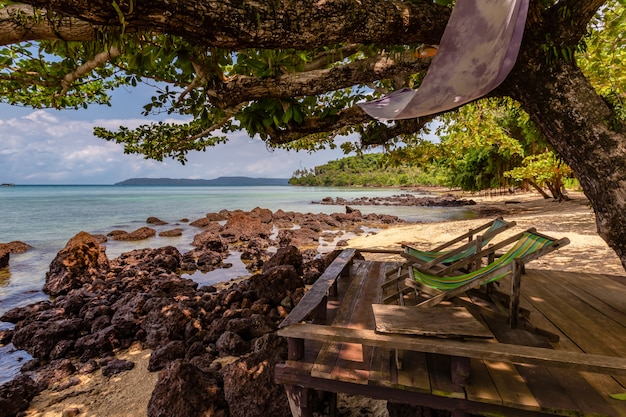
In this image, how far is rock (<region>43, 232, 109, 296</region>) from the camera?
7.73 meters

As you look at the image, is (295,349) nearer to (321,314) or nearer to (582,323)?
(321,314)

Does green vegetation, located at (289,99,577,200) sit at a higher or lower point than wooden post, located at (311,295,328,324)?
higher

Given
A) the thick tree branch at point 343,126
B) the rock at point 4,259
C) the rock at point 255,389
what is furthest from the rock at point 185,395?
the rock at point 4,259

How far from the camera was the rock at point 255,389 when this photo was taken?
9.21 ft

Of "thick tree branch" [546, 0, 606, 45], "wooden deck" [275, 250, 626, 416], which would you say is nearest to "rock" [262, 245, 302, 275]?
"wooden deck" [275, 250, 626, 416]

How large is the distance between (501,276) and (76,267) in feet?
30.1

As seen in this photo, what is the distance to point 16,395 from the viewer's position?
3348mm

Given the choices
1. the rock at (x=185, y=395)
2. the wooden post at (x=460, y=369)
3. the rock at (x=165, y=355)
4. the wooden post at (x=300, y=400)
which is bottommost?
the rock at (x=165, y=355)

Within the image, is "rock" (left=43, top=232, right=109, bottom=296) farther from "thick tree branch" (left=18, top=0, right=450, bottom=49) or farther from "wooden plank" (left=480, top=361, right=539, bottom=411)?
"wooden plank" (left=480, top=361, right=539, bottom=411)

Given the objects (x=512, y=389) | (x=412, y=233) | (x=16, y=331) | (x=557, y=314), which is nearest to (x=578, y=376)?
(x=512, y=389)

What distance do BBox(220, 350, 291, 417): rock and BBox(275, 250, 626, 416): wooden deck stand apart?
417 millimetres

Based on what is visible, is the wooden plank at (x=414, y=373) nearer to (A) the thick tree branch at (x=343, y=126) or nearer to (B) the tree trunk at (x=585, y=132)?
(B) the tree trunk at (x=585, y=132)

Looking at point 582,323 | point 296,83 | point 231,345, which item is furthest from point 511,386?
point 296,83

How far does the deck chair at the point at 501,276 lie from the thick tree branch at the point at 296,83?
6.95ft
